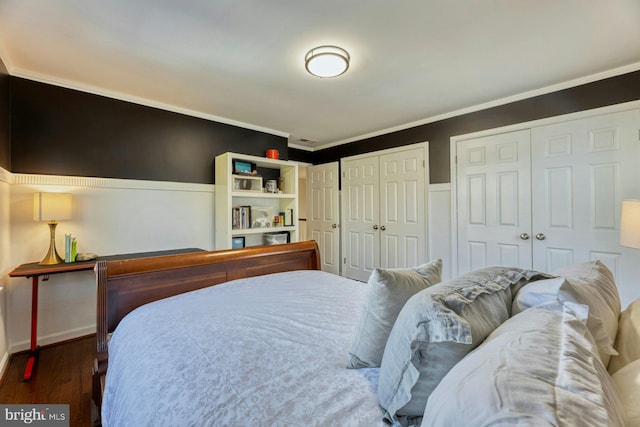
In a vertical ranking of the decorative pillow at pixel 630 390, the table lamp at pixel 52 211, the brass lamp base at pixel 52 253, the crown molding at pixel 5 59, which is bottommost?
the decorative pillow at pixel 630 390

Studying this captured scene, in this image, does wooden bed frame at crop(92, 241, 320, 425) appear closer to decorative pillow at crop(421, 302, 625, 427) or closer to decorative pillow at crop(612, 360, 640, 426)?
decorative pillow at crop(421, 302, 625, 427)

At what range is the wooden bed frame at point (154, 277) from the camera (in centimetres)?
141

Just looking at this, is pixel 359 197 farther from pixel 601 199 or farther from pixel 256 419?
pixel 256 419

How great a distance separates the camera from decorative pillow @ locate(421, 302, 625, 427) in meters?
0.37

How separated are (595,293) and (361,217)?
3356 millimetres

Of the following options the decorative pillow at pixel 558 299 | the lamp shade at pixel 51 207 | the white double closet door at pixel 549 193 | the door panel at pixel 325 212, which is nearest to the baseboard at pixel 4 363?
the lamp shade at pixel 51 207

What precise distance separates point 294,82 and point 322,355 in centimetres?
234

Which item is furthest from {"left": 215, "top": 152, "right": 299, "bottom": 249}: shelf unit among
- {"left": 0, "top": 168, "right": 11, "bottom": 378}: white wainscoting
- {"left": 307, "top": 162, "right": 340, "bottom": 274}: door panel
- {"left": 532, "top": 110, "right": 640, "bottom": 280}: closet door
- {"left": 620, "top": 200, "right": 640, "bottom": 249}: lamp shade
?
{"left": 620, "top": 200, "right": 640, "bottom": 249}: lamp shade

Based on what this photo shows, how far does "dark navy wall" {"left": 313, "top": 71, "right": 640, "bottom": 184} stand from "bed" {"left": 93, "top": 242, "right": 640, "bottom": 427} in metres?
2.30

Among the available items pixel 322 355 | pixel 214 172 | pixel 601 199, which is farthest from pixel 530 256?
pixel 214 172

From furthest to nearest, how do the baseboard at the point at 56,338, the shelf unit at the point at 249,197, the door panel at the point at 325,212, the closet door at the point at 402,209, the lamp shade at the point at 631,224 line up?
the door panel at the point at 325,212 < the closet door at the point at 402,209 < the shelf unit at the point at 249,197 < the baseboard at the point at 56,338 < the lamp shade at the point at 631,224

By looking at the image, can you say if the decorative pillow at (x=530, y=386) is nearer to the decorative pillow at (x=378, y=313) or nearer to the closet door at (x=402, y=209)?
the decorative pillow at (x=378, y=313)

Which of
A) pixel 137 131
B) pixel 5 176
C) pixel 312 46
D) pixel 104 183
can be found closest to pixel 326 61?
pixel 312 46

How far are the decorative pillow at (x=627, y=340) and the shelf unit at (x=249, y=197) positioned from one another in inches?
118
